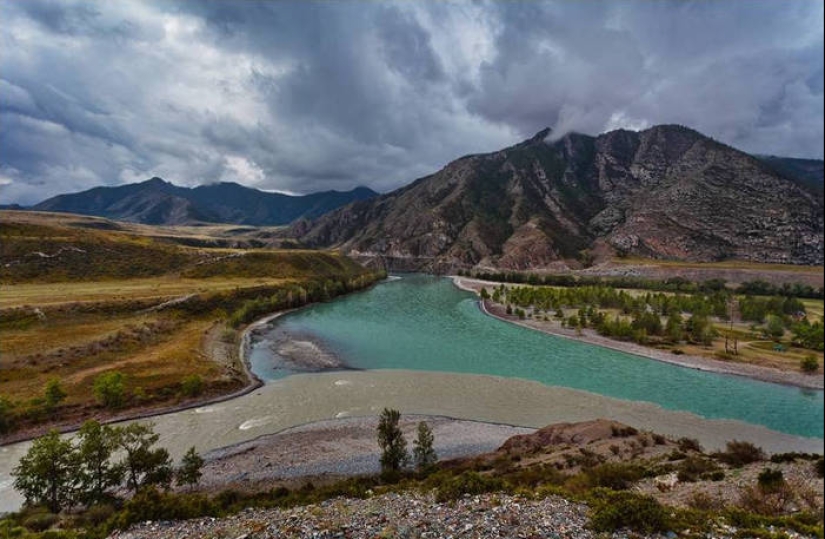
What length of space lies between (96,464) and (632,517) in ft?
92.5

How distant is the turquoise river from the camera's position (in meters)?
35.1

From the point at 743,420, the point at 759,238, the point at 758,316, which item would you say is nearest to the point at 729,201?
the point at 759,238

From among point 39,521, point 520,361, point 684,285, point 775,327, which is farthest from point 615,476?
point 684,285

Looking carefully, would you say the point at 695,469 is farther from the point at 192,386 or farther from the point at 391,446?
the point at 192,386

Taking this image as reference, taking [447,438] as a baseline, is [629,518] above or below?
above

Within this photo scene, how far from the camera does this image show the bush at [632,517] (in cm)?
1089

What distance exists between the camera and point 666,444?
1007 inches

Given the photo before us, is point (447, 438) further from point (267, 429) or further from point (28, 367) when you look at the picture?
point (28, 367)

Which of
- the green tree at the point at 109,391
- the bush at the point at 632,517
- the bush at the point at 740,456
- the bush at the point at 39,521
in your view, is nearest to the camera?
the bush at the point at 632,517

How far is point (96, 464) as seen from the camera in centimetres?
2183

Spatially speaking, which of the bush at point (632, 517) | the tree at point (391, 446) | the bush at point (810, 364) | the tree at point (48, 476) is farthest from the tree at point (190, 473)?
the bush at point (810, 364)

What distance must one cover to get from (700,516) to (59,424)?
4382 centimetres

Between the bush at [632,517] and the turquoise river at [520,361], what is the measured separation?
60.4 ft

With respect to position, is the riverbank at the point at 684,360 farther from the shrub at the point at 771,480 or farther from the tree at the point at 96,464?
the tree at the point at 96,464
